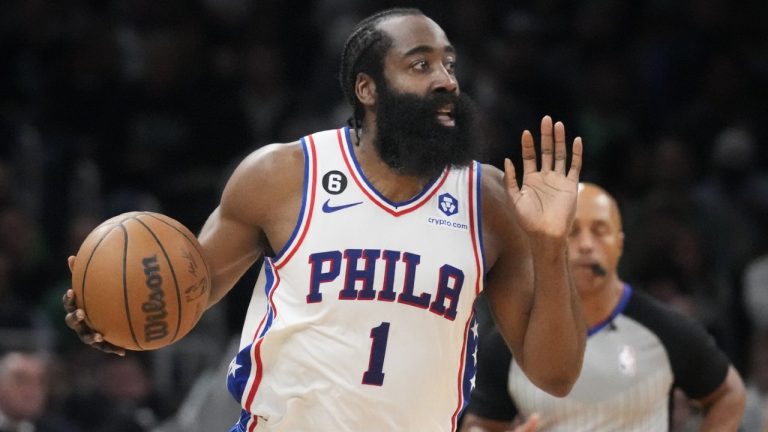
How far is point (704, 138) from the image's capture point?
9422 mm

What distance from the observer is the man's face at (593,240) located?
17.5 ft

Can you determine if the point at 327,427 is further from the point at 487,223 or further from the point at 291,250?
the point at 487,223

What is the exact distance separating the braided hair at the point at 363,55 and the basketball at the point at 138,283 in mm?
727

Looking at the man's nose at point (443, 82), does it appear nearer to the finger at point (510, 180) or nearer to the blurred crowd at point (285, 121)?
the finger at point (510, 180)

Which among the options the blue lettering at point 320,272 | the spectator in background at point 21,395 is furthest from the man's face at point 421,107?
the spectator in background at point 21,395

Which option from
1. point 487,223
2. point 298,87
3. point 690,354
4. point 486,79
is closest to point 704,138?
point 486,79

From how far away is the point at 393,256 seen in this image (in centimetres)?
398

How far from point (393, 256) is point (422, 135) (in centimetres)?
39

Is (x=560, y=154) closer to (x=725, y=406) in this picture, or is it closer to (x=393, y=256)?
(x=393, y=256)

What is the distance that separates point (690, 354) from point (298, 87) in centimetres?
534

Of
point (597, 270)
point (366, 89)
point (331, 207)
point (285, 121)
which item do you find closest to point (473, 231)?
point (331, 207)

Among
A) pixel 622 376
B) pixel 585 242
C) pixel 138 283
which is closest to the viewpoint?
pixel 138 283

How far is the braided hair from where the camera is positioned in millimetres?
4199

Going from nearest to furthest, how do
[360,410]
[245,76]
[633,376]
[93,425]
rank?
[360,410]
[633,376]
[93,425]
[245,76]
